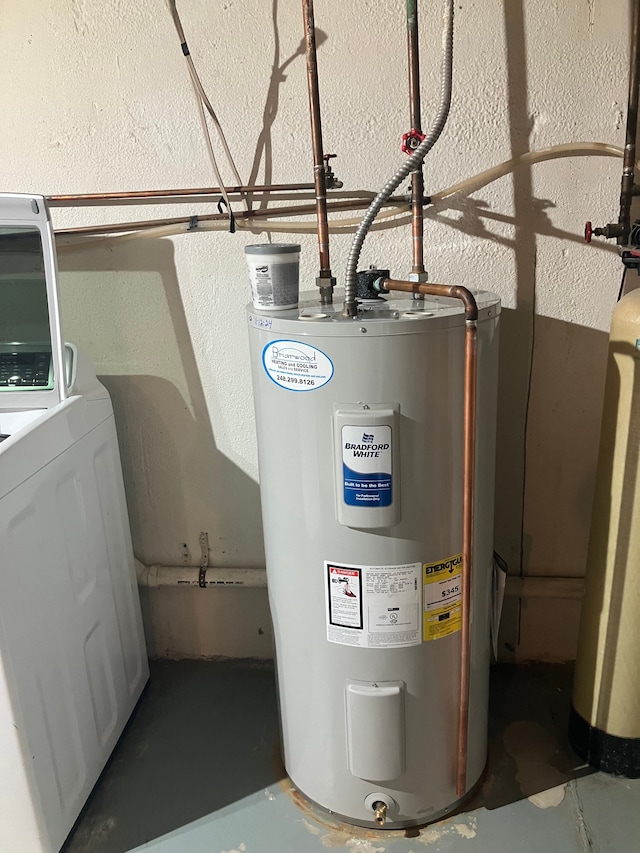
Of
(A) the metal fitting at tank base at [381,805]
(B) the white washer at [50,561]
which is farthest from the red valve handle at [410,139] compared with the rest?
(A) the metal fitting at tank base at [381,805]

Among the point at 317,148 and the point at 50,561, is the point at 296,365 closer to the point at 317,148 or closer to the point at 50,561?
the point at 317,148

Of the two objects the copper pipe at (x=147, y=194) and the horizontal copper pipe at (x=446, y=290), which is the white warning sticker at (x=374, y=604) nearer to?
the horizontal copper pipe at (x=446, y=290)

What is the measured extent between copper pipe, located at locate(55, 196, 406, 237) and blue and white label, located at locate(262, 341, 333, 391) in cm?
51

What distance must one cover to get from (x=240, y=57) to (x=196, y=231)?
386mm

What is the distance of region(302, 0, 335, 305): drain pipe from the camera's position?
1.22 meters

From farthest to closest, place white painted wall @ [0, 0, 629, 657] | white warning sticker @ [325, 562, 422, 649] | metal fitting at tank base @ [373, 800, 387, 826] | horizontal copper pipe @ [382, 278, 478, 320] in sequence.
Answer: white painted wall @ [0, 0, 629, 657], metal fitting at tank base @ [373, 800, 387, 826], white warning sticker @ [325, 562, 422, 649], horizontal copper pipe @ [382, 278, 478, 320]

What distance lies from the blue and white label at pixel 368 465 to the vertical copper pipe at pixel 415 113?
0.44 meters

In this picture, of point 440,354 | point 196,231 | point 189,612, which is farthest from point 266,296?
point 189,612

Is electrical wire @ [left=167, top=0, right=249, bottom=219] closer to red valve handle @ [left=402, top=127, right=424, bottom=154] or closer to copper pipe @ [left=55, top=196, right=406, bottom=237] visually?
copper pipe @ [left=55, top=196, right=406, bottom=237]

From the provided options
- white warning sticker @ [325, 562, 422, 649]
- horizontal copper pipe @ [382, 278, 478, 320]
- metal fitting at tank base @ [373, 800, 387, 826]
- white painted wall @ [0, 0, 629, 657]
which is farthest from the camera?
white painted wall @ [0, 0, 629, 657]

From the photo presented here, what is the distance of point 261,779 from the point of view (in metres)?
1.49

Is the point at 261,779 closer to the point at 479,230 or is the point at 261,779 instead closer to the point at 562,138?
the point at 479,230

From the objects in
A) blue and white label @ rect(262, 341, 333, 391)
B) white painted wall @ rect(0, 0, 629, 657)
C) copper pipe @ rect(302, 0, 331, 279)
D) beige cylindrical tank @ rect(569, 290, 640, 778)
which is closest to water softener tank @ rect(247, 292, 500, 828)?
blue and white label @ rect(262, 341, 333, 391)

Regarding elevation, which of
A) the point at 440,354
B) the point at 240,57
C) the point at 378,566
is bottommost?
the point at 378,566
